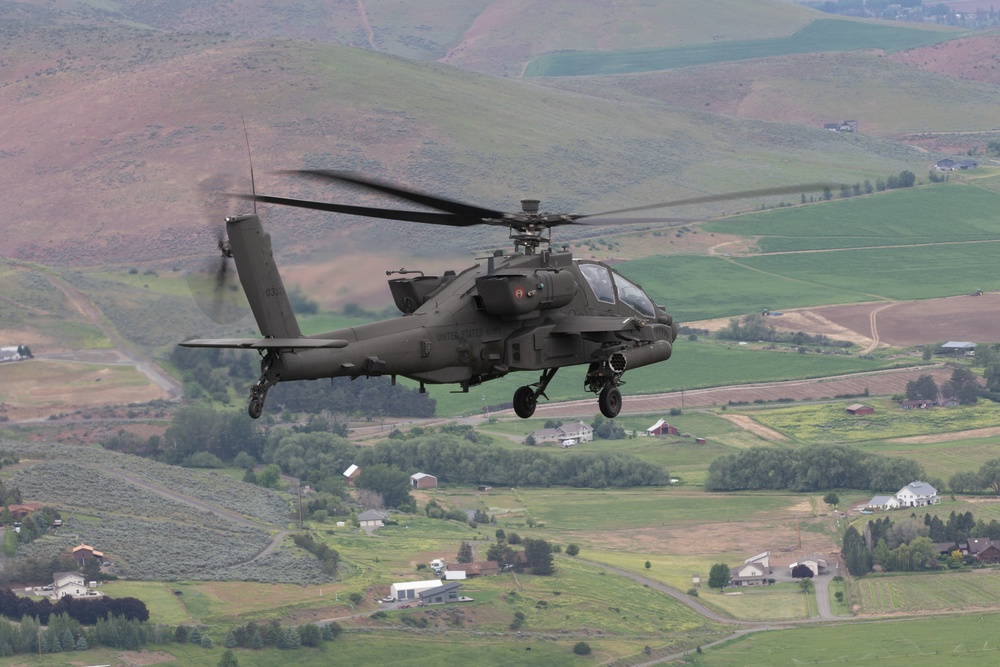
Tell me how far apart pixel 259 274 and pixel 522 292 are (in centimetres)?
827

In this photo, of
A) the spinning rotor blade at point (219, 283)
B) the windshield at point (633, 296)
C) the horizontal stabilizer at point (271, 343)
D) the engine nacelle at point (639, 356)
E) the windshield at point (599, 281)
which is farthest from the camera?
the windshield at point (633, 296)

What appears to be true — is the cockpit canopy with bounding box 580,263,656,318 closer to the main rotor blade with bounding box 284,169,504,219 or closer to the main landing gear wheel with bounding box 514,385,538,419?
the main landing gear wheel with bounding box 514,385,538,419

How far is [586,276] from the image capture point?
5662 cm

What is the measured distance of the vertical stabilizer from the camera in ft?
158

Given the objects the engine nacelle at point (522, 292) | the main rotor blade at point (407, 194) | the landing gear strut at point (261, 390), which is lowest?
the landing gear strut at point (261, 390)

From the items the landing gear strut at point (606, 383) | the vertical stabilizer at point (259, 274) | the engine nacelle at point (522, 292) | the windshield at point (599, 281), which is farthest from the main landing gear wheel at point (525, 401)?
the vertical stabilizer at point (259, 274)

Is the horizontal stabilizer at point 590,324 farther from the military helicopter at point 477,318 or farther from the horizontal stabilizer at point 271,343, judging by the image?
the horizontal stabilizer at point 271,343

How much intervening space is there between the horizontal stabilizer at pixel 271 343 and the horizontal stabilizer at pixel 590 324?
8083 mm

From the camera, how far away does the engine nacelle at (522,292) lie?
52.7 meters

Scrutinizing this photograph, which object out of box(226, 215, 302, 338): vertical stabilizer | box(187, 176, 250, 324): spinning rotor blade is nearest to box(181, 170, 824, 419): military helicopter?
box(226, 215, 302, 338): vertical stabilizer

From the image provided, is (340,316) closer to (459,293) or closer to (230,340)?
(459,293)

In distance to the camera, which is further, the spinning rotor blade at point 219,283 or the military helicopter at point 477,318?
the military helicopter at point 477,318

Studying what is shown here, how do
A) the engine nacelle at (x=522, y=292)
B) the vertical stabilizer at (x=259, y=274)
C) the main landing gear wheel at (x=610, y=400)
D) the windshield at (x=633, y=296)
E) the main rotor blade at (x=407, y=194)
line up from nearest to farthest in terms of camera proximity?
the main rotor blade at (x=407, y=194)
the vertical stabilizer at (x=259, y=274)
the engine nacelle at (x=522, y=292)
the main landing gear wheel at (x=610, y=400)
the windshield at (x=633, y=296)

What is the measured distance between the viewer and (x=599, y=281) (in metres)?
57.0
